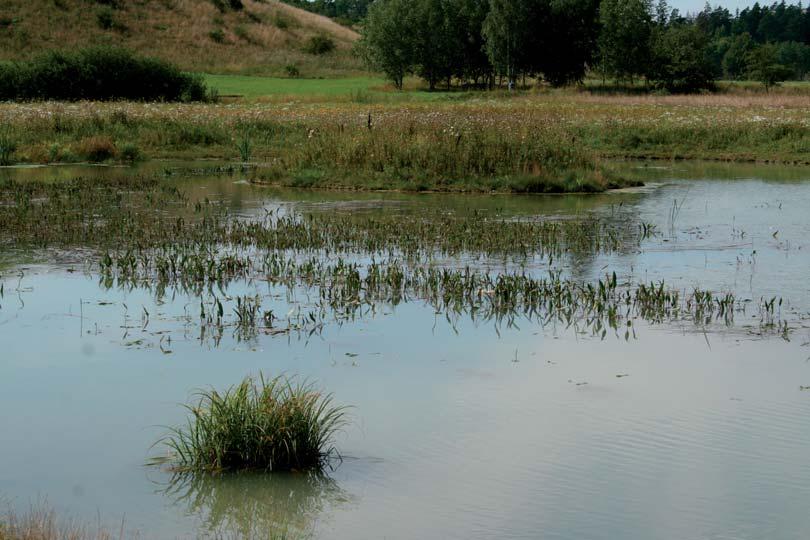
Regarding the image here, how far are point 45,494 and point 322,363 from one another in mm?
3480

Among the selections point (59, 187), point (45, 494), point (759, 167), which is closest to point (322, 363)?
A: point (45, 494)

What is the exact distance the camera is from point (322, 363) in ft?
32.2

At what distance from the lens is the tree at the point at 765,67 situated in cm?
8975

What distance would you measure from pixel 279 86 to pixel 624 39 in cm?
2569

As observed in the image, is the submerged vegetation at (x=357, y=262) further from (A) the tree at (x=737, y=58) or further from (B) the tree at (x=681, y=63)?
→ (A) the tree at (x=737, y=58)

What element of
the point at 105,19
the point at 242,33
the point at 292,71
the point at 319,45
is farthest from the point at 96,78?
the point at 319,45

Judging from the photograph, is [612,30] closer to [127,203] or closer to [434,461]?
[127,203]

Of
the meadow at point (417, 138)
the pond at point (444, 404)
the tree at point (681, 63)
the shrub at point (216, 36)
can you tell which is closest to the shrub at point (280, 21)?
the shrub at point (216, 36)

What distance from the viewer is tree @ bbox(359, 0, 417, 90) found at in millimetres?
82875

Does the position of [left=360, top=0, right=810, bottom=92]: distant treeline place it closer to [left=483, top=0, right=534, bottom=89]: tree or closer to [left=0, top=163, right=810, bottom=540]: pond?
[left=483, top=0, right=534, bottom=89]: tree

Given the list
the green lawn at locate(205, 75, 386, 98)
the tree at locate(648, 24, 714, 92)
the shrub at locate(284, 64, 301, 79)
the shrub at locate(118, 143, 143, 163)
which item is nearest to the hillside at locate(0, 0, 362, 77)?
the shrub at locate(284, 64, 301, 79)

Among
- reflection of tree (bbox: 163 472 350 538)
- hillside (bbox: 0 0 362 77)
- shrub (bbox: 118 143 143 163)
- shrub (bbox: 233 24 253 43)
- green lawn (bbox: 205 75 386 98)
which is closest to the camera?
reflection of tree (bbox: 163 472 350 538)

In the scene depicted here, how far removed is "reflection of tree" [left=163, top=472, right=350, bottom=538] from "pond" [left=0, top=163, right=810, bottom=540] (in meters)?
0.02

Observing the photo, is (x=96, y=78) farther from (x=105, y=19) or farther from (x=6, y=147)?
(x=105, y=19)
